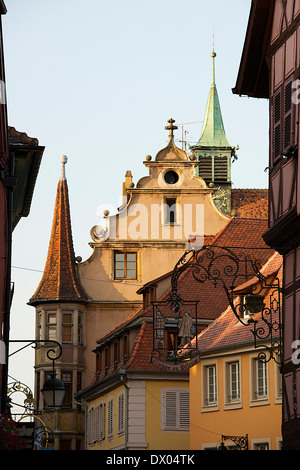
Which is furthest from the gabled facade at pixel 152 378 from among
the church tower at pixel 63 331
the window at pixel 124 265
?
the window at pixel 124 265

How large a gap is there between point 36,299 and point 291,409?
105 ft

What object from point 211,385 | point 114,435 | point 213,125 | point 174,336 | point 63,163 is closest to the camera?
point 211,385

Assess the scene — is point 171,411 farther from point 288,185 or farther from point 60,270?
point 288,185

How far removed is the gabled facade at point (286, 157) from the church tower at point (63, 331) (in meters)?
28.8

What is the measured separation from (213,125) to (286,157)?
54.0 m

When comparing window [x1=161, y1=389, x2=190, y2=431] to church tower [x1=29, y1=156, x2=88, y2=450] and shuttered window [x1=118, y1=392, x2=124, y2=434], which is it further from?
church tower [x1=29, y1=156, x2=88, y2=450]

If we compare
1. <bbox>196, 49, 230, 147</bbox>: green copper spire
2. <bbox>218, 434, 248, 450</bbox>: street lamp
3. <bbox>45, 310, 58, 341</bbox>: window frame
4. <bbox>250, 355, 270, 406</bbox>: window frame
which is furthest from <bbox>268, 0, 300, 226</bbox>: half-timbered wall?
<bbox>196, 49, 230, 147</bbox>: green copper spire

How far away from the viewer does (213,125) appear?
7481 cm

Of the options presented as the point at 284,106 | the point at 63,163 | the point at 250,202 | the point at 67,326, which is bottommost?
the point at 284,106

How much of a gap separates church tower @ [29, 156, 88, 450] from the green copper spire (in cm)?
2218

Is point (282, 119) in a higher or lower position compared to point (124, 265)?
lower

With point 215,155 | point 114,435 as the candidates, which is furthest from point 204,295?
point 215,155

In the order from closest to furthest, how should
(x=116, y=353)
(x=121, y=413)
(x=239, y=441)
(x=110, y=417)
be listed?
(x=239, y=441) < (x=121, y=413) < (x=110, y=417) < (x=116, y=353)

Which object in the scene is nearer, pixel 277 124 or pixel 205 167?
pixel 277 124
